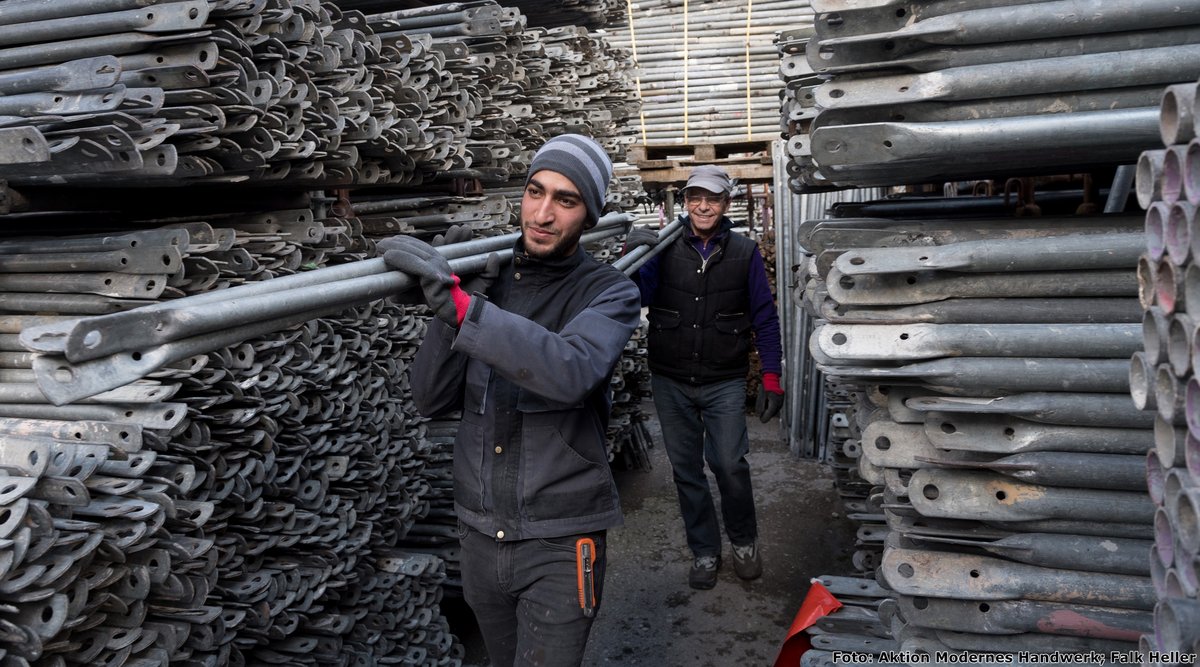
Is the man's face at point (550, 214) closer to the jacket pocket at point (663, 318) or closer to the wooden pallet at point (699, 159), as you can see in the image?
the jacket pocket at point (663, 318)

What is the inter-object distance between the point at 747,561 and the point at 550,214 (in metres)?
3.36

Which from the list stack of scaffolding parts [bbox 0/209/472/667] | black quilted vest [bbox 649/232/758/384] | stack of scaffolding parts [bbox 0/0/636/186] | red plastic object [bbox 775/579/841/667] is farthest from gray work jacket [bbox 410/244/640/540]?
black quilted vest [bbox 649/232/758/384]

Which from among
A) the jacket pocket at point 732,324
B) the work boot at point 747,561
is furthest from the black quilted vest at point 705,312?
the work boot at point 747,561

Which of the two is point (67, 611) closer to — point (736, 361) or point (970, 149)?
point (970, 149)

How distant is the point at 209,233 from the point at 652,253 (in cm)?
257

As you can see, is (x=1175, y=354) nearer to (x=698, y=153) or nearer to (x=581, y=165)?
(x=581, y=165)

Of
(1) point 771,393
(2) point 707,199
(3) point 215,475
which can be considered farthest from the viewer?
(1) point 771,393

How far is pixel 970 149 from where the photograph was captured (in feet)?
7.04

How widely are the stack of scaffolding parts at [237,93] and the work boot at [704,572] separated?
2.63m

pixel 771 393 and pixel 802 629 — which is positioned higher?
pixel 771 393

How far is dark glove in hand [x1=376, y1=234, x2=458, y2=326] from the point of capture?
7.52ft

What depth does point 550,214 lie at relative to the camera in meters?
2.72

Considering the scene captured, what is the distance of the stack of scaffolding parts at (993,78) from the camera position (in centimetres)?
204

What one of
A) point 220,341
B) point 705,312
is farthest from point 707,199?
point 220,341
